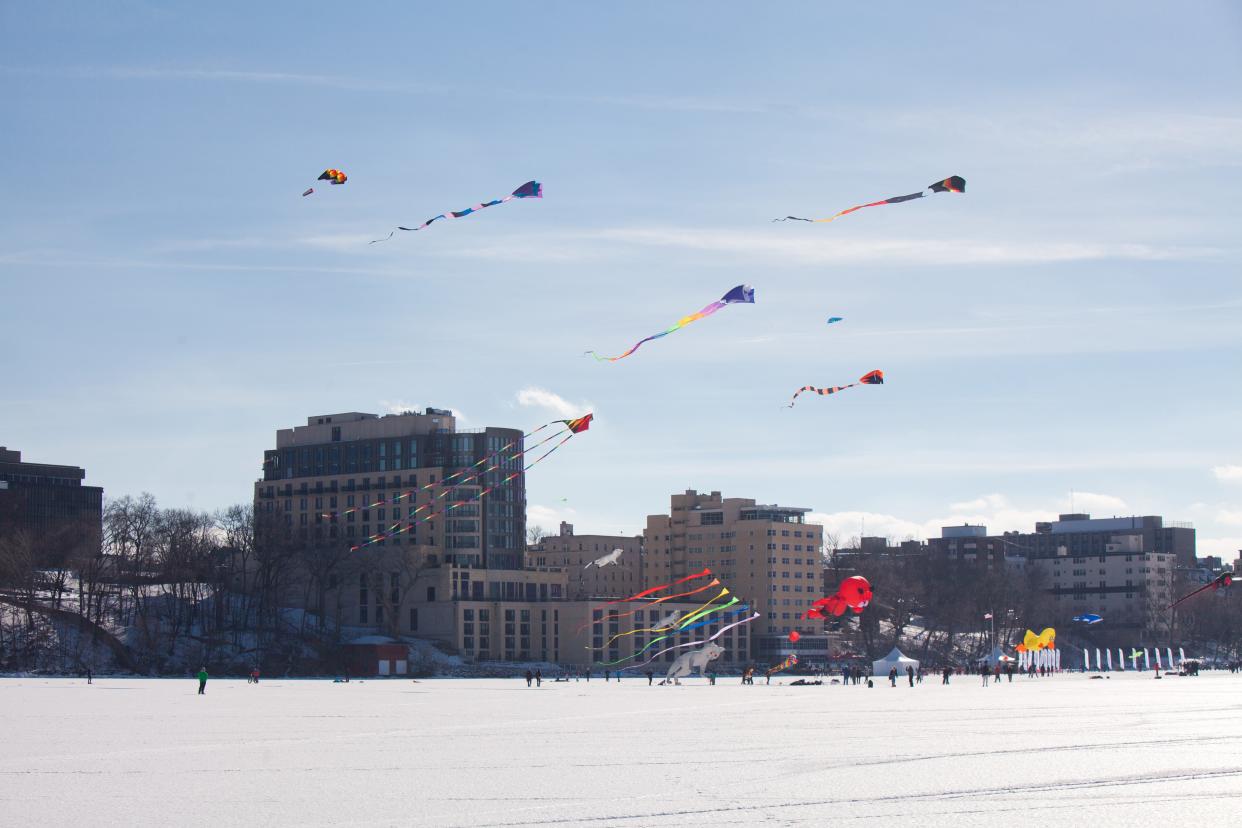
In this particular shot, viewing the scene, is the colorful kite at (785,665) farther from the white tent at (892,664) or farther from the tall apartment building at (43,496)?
the tall apartment building at (43,496)

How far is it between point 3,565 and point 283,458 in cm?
6102

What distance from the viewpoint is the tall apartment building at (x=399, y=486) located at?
6526 inches

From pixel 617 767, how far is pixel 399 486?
140 meters

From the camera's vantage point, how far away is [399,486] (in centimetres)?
16925

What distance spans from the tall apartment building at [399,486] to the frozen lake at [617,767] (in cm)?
10944

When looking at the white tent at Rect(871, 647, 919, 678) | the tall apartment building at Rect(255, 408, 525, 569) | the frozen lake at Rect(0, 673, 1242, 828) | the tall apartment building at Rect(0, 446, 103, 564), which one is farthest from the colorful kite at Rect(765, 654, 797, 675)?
the tall apartment building at Rect(0, 446, 103, 564)

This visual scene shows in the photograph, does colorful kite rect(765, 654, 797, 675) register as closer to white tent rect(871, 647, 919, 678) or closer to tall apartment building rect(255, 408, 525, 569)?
white tent rect(871, 647, 919, 678)

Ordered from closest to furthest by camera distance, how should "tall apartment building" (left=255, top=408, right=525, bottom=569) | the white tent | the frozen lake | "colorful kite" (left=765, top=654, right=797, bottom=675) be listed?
the frozen lake → "colorful kite" (left=765, top=654, right=797, bottom=675) → the white tent → "tall apartment building" (left=255, top=408, right=525, bottom=569)

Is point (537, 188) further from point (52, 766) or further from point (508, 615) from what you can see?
point (508, 615)

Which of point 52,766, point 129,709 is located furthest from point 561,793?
point 129,709

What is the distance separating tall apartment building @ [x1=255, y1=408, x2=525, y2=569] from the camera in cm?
16575

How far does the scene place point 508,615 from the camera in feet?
528

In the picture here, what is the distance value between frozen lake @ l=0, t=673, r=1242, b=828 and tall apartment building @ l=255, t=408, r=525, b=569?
109 metres

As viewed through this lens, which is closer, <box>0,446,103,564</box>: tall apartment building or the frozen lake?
the frozen lake
